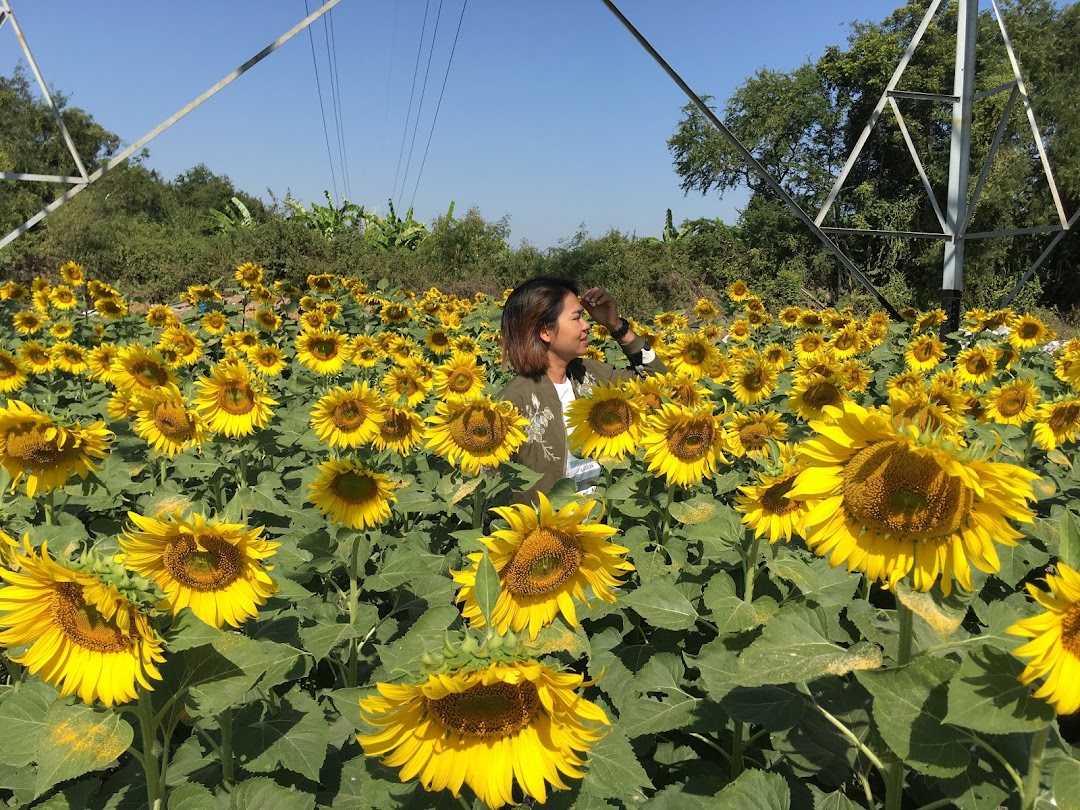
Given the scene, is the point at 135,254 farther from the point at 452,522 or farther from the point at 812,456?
Result: the point at 812,456

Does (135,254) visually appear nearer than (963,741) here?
No

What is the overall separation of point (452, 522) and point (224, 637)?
2.68m

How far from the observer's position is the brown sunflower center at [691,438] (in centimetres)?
Result: 283

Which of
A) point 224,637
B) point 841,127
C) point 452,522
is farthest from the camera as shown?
point 841,127

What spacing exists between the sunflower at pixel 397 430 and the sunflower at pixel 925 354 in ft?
16.1

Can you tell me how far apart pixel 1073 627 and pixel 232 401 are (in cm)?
380

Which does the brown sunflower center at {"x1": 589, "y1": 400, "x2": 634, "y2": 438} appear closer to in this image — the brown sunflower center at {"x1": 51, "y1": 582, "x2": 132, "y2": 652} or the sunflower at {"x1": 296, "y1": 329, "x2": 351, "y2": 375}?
the brown sunflower center at {"x1": 51, "y1": 582, "x2": 132, "y2": 652}

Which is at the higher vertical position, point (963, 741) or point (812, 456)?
point (812, 456)

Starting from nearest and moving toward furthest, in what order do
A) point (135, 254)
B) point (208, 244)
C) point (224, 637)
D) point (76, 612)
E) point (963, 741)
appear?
point (963, 741), point (76, 612), point (224, 637), point (135, 254), point (208, 244)

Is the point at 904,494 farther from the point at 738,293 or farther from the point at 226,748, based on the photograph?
the point at 738,293

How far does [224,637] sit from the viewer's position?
1.45 meters

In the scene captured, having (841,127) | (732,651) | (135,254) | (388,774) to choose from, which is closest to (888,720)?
(732,651)

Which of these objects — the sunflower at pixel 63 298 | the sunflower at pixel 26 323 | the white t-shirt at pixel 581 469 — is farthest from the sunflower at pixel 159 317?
the white t-shirt at pixel 581 469

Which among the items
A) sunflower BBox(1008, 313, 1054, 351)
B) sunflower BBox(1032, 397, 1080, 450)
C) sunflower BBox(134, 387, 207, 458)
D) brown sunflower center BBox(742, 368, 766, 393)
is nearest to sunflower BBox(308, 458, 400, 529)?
sunflower BBox(134, 387, 207, 458)
